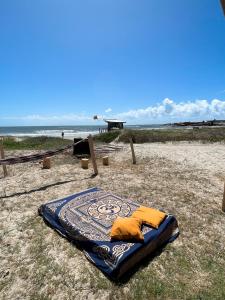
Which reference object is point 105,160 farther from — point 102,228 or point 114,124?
point 114,124

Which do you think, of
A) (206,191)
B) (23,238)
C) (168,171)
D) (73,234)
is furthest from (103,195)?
(168,171)

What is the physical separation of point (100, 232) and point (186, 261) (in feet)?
4.82

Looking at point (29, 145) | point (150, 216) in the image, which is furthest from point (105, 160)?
point (29, 145)

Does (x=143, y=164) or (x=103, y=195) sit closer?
(x=103, y=195)

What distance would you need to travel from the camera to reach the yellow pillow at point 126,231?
3510 millimetres

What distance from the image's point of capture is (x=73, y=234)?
3.95 meters

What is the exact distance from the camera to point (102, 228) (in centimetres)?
391

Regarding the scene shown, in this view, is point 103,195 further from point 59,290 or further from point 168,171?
point 168,171

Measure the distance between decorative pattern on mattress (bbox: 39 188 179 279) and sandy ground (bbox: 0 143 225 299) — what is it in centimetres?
16

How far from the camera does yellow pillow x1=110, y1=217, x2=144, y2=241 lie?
3.51m

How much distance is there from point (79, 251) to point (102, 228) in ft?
1.75

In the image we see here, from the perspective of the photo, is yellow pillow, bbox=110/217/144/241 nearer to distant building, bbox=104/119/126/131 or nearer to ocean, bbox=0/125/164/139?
distant building, bbox=104/119/126/131

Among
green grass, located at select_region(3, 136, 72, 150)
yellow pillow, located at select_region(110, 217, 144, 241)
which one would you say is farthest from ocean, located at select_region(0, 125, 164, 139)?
yellow pillow, located at select_region(110, 217, 144, 241)

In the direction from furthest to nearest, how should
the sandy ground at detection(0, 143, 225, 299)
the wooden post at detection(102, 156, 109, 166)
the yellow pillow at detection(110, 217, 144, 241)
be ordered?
1. the wooden post at detection(102, 156, 109, 166)
2. the yellow pillow at detection(110, 217, 144, 241)
3. the sandy ground at detection(0, 143, 225, 299)
